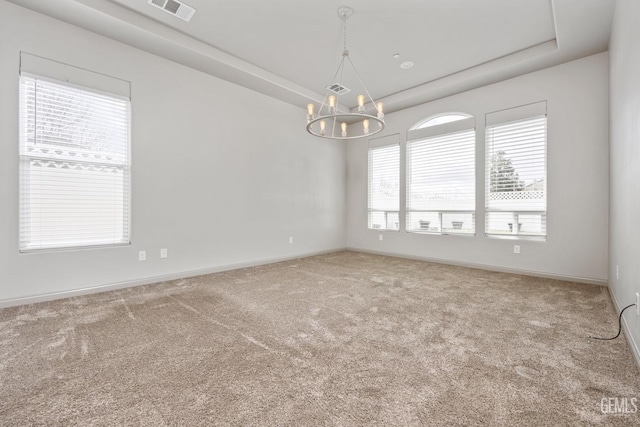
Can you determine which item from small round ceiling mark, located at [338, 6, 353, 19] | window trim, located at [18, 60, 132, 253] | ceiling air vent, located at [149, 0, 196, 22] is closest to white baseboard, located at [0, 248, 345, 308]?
window trim, located at [18, 60, 132, 253]

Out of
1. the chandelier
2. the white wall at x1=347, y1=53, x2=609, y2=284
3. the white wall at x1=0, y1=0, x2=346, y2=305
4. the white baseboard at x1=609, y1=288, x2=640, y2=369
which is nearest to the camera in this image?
the white baseboard at x1=609, y1=288, x2=640, y2=369

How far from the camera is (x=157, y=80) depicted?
12.3 feet

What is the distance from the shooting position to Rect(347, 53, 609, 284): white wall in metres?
3.66

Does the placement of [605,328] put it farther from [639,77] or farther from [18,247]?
[18,247]

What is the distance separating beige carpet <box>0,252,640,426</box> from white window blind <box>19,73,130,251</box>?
2.55ft

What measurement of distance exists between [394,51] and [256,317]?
12.3ft

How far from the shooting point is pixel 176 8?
3.04m

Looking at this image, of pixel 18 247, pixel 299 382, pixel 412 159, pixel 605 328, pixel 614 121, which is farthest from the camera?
pixel 412 159

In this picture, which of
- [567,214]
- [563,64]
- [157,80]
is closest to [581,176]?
[567,214]

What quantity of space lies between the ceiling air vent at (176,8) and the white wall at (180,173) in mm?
860

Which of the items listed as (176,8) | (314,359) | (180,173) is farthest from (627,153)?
(180,173)

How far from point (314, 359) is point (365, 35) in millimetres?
3618

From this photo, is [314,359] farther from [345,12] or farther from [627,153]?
[345,12]

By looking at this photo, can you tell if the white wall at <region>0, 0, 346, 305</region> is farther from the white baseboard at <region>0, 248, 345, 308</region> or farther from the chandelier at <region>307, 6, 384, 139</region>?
the chandelier at <region>307, 6, 384, 139</region>
